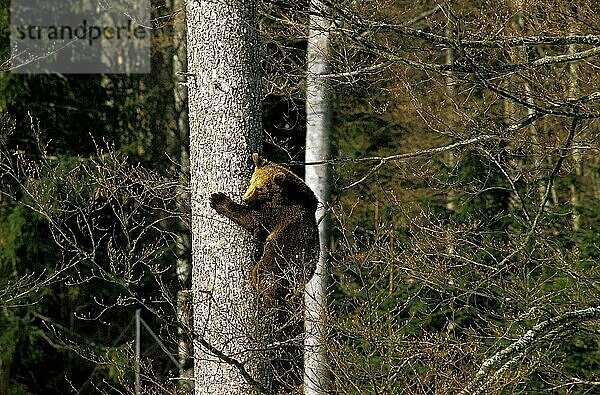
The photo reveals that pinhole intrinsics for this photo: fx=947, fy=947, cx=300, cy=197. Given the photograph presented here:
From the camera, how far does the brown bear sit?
13.8 feet

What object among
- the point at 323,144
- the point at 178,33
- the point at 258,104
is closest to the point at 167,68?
the point at 178,33

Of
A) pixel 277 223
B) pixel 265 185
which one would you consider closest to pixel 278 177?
pixel 265 185

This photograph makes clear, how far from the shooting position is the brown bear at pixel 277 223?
4219 millimetres

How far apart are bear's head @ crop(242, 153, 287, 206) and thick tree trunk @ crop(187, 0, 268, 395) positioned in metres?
0.18

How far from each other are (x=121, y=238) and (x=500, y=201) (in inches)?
149

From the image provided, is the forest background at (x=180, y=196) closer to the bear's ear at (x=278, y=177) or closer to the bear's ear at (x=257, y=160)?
the bear's ear at (x=257, y=160)

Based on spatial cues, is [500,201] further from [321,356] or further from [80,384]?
[80,384]

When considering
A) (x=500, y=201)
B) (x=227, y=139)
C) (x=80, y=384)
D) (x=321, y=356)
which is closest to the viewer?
(x=227, y=139)

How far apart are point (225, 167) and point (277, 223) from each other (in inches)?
14.5

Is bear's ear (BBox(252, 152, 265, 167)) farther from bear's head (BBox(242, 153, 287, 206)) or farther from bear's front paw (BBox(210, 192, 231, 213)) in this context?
bear's front paw (BBox(210, 192, 231, 213))

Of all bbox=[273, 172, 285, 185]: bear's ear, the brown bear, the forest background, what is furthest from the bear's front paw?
the forest background

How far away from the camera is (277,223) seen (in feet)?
14.1

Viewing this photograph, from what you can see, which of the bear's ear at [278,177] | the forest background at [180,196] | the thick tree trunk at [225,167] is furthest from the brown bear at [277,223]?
the forest background at [180,196]

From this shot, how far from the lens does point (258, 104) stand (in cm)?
452
